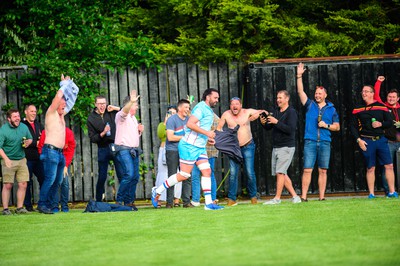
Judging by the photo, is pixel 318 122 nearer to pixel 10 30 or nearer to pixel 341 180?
pixel 341 180

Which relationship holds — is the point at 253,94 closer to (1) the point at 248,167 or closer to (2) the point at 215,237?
(1) the point at 248,167

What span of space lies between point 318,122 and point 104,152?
394cm

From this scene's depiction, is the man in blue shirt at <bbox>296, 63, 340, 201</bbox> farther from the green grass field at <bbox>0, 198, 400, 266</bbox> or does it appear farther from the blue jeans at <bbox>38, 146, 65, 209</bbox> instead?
the blue jeans at <bbox>38, 146, 65, 209</bbox>

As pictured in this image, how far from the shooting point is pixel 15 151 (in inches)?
573

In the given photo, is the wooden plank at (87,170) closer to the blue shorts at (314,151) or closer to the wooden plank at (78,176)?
the wooden plank at (78,176)

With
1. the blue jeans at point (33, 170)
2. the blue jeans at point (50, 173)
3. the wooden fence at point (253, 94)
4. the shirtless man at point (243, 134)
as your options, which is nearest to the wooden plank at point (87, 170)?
the wooden fence at point (253, 94)

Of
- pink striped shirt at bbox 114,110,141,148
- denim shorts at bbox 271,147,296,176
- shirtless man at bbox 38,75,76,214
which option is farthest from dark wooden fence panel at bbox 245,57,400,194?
shirtless man at bbox 38,75,76,214

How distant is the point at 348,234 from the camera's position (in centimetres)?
906

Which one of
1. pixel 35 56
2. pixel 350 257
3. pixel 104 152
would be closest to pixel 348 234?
pixel 350 257

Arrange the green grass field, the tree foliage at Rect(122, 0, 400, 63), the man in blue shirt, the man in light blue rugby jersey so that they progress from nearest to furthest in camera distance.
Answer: the green grass field, the man in light blue rugby jersey, the man in blue shirt, the tree foliage at Rect(122, 0, 400, 63)

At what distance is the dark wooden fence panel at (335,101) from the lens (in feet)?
55.1

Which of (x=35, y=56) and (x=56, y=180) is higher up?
(x=35, y=56)

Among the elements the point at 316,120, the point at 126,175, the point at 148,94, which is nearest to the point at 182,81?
the point at 148,94

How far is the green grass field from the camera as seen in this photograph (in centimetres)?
773
